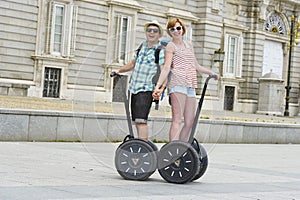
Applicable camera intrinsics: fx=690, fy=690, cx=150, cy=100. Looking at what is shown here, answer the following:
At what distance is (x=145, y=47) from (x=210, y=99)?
1.05m

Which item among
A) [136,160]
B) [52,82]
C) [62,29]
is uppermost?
[62,29]

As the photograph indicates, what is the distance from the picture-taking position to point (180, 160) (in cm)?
835

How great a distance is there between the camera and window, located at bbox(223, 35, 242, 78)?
130ft

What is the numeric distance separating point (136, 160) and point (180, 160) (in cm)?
53

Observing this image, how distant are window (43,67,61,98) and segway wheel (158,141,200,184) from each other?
20.5 metres

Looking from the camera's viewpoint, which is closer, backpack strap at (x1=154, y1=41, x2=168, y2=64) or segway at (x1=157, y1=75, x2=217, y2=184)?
segway at (x1=157, y1=75, x2=217, y2=184)

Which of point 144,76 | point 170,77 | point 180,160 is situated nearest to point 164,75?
point 170,77

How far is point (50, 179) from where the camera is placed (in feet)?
26.0

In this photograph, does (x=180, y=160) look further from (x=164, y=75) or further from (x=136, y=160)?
(x=164, y=75)

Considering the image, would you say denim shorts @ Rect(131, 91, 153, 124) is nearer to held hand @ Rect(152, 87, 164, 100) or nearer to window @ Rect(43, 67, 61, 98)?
held hand @ Rect(152, 87, 164, 100)

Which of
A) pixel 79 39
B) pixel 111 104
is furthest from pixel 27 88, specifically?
pixel 111 104

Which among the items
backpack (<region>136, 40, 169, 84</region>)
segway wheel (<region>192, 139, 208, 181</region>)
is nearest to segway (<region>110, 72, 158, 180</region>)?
backpack (<region>136, 40, 169, 84</region>)

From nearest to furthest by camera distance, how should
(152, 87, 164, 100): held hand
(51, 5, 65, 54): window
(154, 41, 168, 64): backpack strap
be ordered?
1. (152, 87, 164, 100): held hand
2. (154, 41, 168, 64): backpack strap
3. (51, 5, 65, 54): window

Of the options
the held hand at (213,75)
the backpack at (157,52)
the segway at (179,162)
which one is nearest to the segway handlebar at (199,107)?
the held hand at (213,75)
